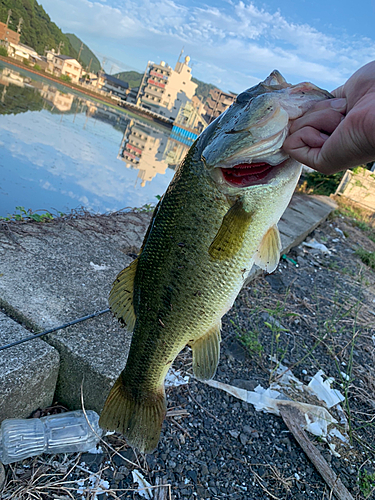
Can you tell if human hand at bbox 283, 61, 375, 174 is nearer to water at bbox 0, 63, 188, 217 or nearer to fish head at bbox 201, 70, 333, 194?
fish head at bbox 201, 70, 333, 194

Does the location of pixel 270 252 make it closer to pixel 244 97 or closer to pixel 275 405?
pixel 244 97

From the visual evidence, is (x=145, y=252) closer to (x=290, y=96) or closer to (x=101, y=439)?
(x=290, y=96)

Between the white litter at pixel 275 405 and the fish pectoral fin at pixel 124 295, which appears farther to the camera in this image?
the white litter at pixel 275 405

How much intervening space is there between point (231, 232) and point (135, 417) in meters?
1.12

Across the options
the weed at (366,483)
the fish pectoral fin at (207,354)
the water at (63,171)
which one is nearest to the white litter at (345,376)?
the weed at (366,483)

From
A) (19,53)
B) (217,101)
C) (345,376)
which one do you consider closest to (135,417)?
(345,376)

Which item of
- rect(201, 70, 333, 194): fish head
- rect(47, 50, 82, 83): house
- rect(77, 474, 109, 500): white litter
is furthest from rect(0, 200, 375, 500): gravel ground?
rect(47, 50, 82, 83): house

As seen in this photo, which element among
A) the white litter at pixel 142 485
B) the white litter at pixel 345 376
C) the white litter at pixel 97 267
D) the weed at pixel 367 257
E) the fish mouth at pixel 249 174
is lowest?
the white litter at pixel 142 485

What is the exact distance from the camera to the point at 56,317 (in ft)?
7.37

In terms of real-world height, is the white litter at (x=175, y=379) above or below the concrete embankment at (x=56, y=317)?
below

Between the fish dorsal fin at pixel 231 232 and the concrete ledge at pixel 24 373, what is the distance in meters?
1.21

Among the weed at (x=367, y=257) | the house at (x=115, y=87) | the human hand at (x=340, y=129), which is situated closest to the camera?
the human hand at (x=340, y=129)

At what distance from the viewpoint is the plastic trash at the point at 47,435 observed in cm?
176

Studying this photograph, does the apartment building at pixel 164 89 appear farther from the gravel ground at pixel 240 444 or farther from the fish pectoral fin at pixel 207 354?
the fish pectoral fin at pixel 207 354
